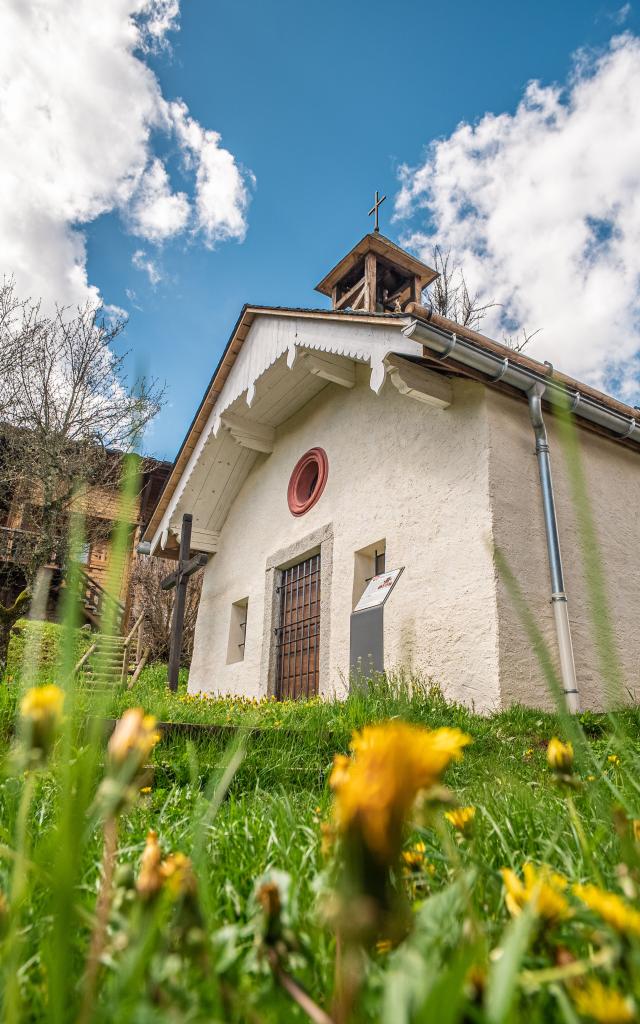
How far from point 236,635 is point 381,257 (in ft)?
20.7

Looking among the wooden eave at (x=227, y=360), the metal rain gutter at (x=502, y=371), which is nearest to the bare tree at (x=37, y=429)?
the wooden eave at (x=227, y=360)

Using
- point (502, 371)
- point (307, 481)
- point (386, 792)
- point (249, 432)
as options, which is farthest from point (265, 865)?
point (249, 432)

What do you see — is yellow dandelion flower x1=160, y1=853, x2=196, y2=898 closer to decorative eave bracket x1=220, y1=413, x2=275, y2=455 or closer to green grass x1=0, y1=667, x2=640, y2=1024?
green grass x1=0, y1=667, x2=640, y2=1024

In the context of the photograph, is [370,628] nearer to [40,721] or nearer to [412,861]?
[412,861]

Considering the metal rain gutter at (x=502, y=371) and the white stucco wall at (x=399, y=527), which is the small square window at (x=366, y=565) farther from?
the metal rain gutter at (x=502, y=371)

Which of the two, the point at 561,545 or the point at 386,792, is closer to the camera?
the point at 386,792

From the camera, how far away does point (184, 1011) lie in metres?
0.58

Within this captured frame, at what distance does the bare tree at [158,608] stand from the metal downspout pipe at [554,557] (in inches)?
496

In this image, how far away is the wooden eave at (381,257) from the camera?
9.70m

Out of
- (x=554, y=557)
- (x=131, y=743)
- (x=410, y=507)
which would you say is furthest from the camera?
(x=410, y=507)

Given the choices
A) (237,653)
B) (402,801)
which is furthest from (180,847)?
(237,653)

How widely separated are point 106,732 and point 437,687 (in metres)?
3.13

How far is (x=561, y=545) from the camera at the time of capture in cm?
581

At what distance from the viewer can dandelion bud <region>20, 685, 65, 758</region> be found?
1.82 feet
